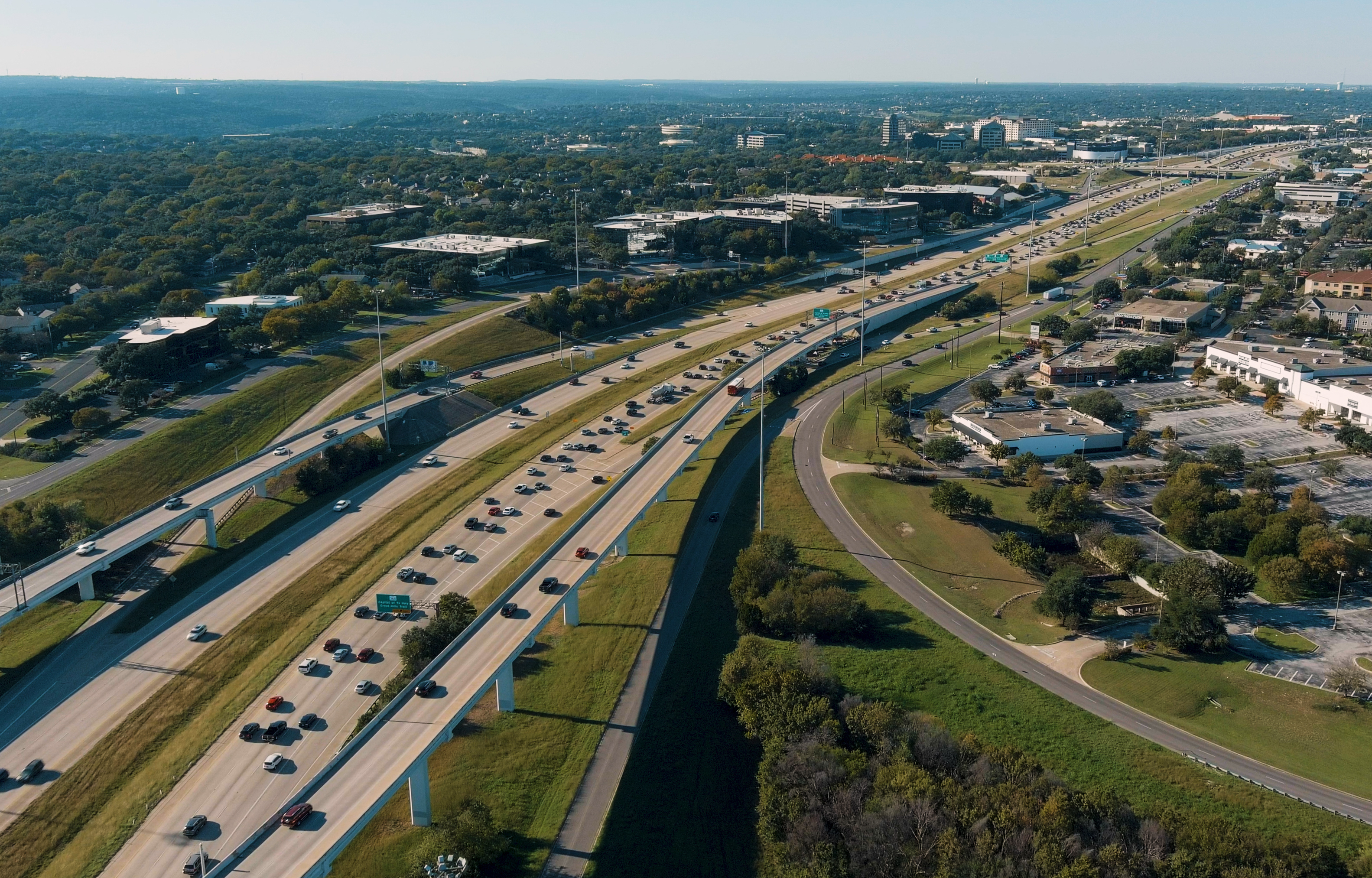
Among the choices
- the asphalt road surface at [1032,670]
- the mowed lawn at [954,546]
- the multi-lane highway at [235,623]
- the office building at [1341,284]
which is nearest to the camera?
the asphalt road surface at [1032,670]

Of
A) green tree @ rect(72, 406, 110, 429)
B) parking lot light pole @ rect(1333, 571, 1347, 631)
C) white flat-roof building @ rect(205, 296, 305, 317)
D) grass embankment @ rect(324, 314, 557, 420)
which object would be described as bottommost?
parking lot light pole @ rect(1333, 571, 1347, 631)

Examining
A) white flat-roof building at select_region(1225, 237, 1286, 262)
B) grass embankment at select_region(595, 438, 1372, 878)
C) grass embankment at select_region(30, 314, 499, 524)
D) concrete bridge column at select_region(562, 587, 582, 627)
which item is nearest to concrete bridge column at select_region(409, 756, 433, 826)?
grass embankment at select_region(595, 438, 1372, 878)

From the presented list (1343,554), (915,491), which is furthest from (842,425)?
(1343,554)

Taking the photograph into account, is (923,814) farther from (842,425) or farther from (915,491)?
(842,425)

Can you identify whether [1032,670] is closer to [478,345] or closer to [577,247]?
[478,345]

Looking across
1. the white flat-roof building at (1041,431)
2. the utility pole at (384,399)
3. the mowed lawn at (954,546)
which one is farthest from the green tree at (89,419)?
the white flat-roof building at (1041,431)

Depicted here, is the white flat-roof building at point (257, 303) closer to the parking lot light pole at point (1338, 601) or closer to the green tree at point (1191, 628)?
the green tree at point (1191, 628)

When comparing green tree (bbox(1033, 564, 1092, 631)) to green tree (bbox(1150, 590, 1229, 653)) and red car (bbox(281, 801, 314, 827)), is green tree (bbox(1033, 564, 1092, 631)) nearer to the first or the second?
green tree (bbox(1150, 590, 1229, 653))
